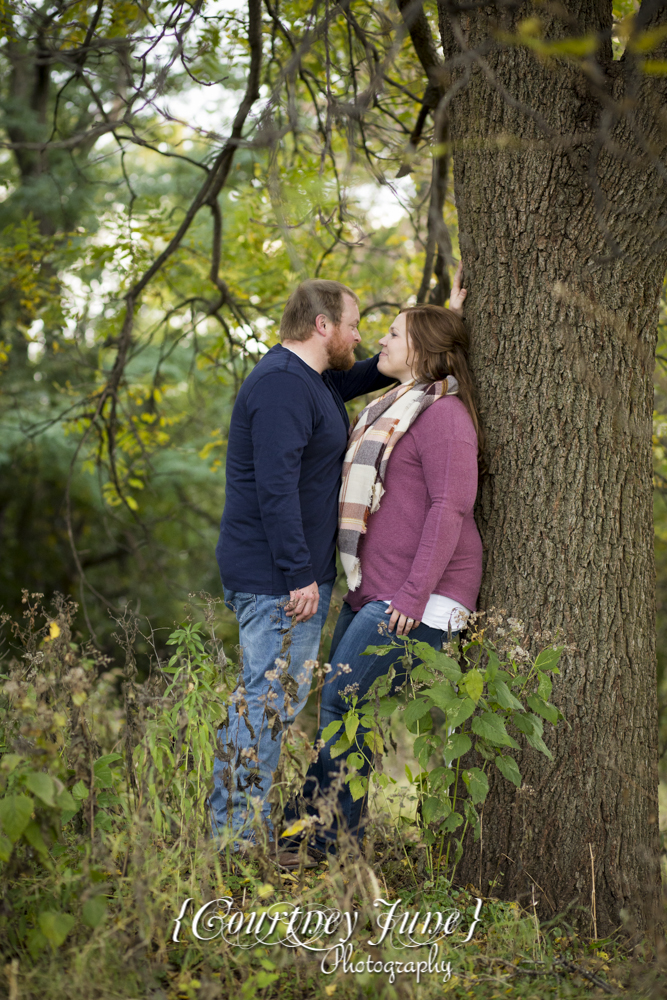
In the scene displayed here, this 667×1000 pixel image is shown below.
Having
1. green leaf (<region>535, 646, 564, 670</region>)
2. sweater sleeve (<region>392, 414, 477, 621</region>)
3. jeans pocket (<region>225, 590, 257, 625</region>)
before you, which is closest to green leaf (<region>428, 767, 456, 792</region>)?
green leaf (<region>535, 646, 564, 670</region>)

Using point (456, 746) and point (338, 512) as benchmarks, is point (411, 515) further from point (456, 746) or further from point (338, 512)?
point (456, 746)

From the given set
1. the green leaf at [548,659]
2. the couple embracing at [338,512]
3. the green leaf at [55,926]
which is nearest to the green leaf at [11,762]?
the green leaf at [55,926]

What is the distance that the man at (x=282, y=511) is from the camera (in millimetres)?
2811

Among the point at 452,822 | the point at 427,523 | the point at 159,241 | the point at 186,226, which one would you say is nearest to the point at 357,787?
the point at 452,822

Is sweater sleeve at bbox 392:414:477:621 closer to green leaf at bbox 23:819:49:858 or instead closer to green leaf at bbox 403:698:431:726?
green leaf at bbox 403:698:431:726

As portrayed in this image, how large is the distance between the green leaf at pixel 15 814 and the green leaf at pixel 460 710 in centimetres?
114

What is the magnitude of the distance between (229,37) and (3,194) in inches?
247

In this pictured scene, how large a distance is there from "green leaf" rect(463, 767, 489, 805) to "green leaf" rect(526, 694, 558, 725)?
0.26 meters

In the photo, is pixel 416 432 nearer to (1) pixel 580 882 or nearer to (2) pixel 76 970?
(1) pixel 580 882

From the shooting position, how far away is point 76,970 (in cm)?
190

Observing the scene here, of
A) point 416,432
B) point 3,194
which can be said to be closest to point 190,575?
point 3,194

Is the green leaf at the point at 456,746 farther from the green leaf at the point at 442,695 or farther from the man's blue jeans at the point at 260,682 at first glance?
the man's blue jeans at the point at 260,682

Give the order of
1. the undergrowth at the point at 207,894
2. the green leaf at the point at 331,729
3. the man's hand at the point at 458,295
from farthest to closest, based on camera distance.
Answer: the man's hand at the point at 458,295 < the green leaf at the point at 331,729 < the undergrowth at the point at 207,894

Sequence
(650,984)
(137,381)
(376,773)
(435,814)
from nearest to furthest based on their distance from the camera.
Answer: (650,984)
(435,814)
(376,773)
(137,381)
